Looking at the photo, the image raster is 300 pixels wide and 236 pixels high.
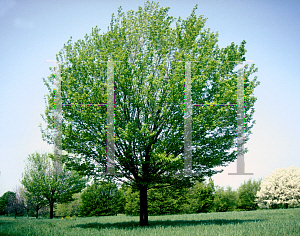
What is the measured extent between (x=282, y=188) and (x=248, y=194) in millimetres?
21444

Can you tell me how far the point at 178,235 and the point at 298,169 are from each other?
56665mm

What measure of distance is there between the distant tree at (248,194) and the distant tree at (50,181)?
5482 centimetres

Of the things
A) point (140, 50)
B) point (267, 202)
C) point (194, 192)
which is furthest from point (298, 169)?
point (140, 50)

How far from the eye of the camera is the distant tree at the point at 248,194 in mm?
69500

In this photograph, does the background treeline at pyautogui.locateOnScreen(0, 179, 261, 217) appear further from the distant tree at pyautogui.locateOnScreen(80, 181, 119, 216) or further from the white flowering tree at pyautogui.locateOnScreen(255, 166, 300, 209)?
the white flowering tree at pyautogui.locateOnScreen(255, 166, 300, 209)

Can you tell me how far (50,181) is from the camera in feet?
102

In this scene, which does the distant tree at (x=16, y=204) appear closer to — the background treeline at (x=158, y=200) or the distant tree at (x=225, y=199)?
the background treeline at (x=158, y=200)

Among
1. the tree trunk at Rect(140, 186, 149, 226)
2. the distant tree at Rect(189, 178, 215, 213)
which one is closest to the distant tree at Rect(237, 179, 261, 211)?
the distant tree at Rect(189, 178, 215, 213)


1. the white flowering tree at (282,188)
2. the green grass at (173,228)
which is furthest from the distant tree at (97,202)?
the white flowering tree at (282,188)

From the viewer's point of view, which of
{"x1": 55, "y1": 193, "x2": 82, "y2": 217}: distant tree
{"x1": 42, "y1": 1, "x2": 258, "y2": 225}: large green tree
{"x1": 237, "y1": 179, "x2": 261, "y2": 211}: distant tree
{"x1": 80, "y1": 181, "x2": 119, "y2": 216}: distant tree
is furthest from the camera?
{"x1": 55, "y1": 193, "x2": 82, "y2": 217}: distant tree

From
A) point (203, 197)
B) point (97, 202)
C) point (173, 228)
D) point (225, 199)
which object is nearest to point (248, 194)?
point (225, 199)

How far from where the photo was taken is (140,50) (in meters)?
16.5

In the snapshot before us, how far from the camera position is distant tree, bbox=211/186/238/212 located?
64.3 metres

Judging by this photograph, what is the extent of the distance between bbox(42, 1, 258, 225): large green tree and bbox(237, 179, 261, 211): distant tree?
205 ft
